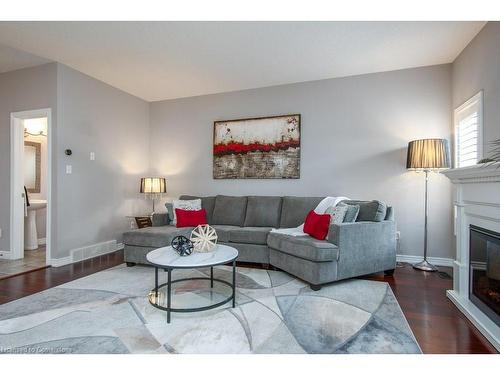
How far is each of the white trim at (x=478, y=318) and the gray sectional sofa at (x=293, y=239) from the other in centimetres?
75

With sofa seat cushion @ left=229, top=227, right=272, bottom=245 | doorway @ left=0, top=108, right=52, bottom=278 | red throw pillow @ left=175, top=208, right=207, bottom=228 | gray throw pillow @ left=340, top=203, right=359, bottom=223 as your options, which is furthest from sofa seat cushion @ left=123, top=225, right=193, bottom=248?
gray throw pillow @ left=340, top=203, right=359, bottom=223

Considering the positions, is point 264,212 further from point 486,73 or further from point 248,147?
point 486,73

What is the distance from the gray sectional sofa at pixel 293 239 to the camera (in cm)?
269

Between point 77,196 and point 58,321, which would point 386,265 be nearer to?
point 58,321

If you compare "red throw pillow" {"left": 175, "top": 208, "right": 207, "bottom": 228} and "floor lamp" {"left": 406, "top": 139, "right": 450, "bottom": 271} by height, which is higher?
"floor lamp" {"left": 406, "top": 139, "right": 450, "bottom": 271}

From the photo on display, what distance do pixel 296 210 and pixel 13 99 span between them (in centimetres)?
409

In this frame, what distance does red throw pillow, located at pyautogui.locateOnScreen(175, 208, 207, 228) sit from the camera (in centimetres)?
381

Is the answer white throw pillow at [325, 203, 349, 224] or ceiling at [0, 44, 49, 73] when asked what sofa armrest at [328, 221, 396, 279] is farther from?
ceiling at [0, 44, 49, 73]

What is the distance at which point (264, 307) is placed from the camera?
2232mm

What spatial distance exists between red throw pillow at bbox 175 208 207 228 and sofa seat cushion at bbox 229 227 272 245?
616mm

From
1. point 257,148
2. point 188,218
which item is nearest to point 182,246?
point 188,218

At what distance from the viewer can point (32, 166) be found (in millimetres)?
4645

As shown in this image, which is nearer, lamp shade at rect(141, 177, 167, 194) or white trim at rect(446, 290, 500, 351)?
white trim at rect(446, 290, 500, 351)

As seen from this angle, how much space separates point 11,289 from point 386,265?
3812 millimetres
